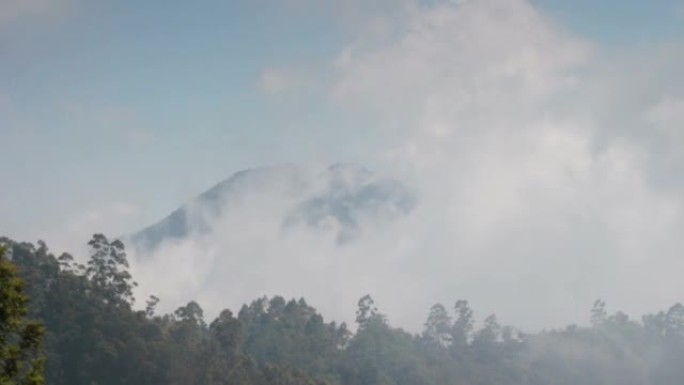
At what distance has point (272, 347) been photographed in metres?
125

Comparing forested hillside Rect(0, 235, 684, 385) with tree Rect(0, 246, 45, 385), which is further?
forested hillside Rect(0, 235, 684, 385)

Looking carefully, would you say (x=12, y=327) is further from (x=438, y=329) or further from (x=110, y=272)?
(x=438, y=329)

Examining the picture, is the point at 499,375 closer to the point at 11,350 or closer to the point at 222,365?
the point at 222,365

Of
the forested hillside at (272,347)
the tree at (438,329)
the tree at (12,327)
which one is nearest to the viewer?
the tree at (12,327)

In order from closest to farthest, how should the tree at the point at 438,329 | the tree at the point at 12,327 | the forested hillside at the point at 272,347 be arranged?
the tree at the point at 12,327, the forested hillside at the point at 272,347, the tree at the point at 438,329

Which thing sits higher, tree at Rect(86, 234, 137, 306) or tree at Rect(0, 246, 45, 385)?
tree at Rect(86, 234, 137, 306)

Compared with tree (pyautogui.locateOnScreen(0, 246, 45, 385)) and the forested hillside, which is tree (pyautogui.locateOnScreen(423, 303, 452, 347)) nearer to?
the forested hillside

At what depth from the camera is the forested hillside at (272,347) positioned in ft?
301

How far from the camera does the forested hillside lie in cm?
9188

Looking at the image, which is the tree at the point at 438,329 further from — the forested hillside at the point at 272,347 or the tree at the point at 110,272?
the tree at the point at 110,272

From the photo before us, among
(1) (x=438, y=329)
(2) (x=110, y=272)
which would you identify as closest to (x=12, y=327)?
(2) (x=110, y=272)

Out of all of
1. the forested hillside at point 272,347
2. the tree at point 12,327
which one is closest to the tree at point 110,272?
the forested hillside at point 272,347

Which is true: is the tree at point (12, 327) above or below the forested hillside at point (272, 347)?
below

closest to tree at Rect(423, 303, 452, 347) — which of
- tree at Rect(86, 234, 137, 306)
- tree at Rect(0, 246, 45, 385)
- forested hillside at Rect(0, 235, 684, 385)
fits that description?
forested hillside at Rect(0, 235, 684, 385)
